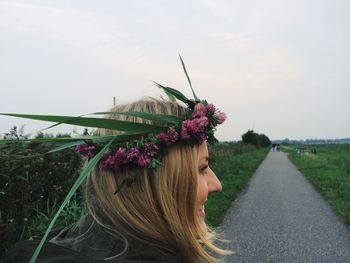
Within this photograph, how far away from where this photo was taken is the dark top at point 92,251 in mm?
1321

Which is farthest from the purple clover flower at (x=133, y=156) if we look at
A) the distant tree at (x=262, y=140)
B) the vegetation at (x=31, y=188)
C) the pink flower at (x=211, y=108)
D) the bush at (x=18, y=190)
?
the distant tree at (x=262, y=140)

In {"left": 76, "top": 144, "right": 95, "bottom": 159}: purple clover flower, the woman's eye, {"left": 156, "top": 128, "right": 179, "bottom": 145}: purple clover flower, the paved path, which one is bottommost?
the paved path

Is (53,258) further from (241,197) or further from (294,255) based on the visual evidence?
(241,197)

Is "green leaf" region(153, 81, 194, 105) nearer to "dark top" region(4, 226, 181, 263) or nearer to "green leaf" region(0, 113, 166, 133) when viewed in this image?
"green leaf" region(0, 113, 166, 133)

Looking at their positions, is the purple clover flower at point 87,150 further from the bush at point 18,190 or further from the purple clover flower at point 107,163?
the bush at point 18,190

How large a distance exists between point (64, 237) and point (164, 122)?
0.60 m

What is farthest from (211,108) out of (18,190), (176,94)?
(18,190)

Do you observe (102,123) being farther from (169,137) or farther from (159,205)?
(159,205)

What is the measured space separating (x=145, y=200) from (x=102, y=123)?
31 centimetres

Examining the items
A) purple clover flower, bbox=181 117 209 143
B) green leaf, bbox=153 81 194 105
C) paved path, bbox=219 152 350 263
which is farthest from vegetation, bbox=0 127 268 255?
paved path, bbox=219 152 350 263

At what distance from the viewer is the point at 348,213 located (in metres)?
8.55

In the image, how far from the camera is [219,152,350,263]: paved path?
5786 millimetres

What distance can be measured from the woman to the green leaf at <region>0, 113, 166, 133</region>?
23 mm

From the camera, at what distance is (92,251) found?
1.39 m
